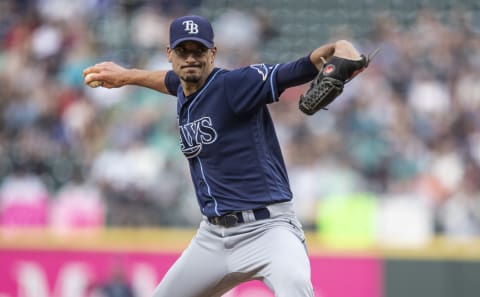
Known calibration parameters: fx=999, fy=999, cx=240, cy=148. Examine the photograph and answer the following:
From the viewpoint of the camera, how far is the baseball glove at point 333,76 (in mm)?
4594

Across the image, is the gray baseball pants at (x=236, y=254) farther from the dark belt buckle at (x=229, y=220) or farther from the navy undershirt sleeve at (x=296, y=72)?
the navy undershirt sleeve at (x=296, y=72)

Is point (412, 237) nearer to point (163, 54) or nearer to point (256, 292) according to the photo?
point (256, 292)

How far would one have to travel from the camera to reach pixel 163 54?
487 inches

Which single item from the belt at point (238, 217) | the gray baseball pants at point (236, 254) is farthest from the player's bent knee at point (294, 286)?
the belt at point (238, 217)

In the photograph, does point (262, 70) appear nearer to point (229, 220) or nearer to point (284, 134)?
point (229, 220)

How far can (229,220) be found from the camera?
512 centimetres

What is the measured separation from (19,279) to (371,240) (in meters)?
3.54

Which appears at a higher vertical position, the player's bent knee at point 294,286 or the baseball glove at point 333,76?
the baseball glove at point 333,76

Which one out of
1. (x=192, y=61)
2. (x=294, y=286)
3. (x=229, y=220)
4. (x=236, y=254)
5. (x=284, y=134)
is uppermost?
(x=192, y=61)

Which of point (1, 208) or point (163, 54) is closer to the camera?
point (1, 208)

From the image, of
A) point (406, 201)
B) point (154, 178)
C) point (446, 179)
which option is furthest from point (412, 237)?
point (154, 178)

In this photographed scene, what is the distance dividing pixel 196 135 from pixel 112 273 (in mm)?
4816

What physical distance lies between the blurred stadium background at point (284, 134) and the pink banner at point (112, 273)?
0.29 feet

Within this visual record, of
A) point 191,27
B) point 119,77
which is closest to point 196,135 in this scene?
point 191,27
